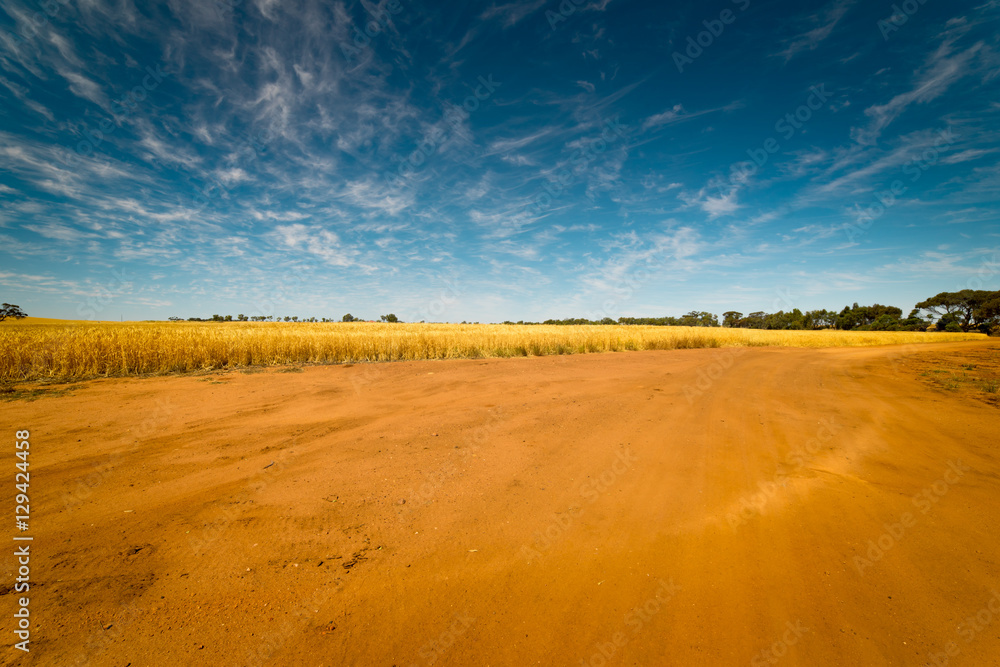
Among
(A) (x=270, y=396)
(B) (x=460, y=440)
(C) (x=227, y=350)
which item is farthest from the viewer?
(C) (x=227, y=350)

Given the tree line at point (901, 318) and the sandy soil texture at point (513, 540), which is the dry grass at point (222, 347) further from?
the tree line at point (901, 318)

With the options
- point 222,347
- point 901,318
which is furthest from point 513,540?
point 901,318

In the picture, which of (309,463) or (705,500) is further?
(309,463)

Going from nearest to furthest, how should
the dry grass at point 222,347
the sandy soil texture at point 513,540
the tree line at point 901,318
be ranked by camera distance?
the sandy soil texture at point 513,540
the dry grass at point 222,347
the tree line at point 901,318

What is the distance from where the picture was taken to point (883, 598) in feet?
7.13

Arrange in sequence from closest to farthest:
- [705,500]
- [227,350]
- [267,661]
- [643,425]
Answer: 1. [267,661]
2. [705,500]
3. [643,425]
4. [227,350]

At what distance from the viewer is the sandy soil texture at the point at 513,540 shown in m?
1.95

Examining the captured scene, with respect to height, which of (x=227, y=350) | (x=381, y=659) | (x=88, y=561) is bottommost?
(x=381, y=659)

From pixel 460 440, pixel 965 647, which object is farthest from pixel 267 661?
pixel 965 647

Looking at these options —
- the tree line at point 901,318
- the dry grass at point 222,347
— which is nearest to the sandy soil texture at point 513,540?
the dry grass at point 222,347

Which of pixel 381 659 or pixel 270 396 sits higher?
pixel 270 396

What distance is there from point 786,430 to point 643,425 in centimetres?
201

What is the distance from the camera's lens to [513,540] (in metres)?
2.82

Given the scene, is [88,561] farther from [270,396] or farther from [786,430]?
[786,430]
